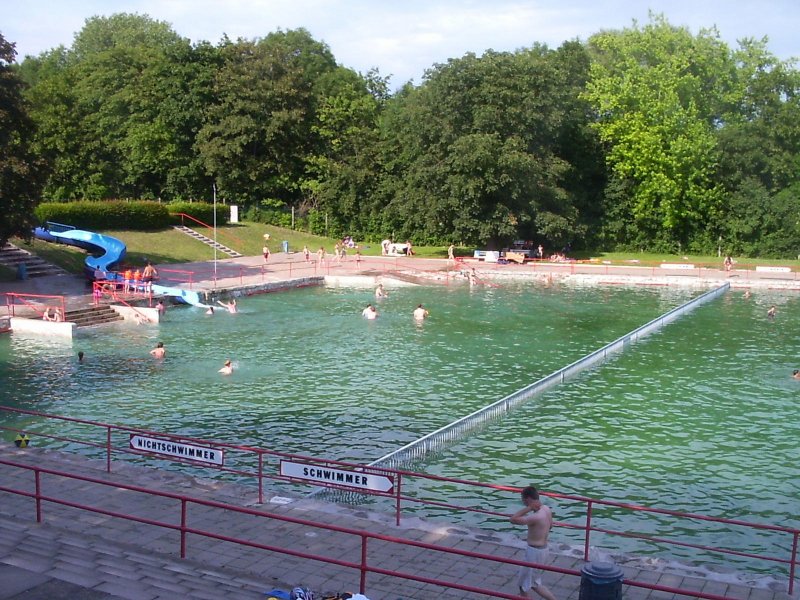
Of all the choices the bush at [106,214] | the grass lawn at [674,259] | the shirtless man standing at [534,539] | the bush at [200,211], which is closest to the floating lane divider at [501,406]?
the shirtless man standing at [534,539]

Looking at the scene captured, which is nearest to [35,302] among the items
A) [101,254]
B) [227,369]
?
[101,254]

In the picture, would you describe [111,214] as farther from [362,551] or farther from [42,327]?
[362,551]

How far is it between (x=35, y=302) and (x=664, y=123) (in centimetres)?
4755

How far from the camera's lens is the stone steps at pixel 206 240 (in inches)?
2288

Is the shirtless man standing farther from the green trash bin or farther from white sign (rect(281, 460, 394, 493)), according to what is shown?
white sign (rect(281, 460, 394, 493))

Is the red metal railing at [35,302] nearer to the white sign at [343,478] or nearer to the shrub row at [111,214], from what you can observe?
the shrub row at [111,214]

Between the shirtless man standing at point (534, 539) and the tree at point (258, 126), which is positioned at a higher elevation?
the tree at point (258, 126)

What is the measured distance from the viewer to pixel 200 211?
63625 millimetres

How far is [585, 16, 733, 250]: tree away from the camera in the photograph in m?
64.0

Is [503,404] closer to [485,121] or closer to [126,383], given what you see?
[126,383]

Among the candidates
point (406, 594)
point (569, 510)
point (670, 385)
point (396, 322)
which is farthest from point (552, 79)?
point (406, 594)

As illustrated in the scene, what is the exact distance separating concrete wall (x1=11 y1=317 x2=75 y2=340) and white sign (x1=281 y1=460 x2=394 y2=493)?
2149cm

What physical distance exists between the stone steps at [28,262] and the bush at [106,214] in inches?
313

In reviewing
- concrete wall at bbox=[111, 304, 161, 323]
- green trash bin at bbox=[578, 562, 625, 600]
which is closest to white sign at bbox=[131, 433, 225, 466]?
green trash bin at bbox=[578, 562, 625, 600]
